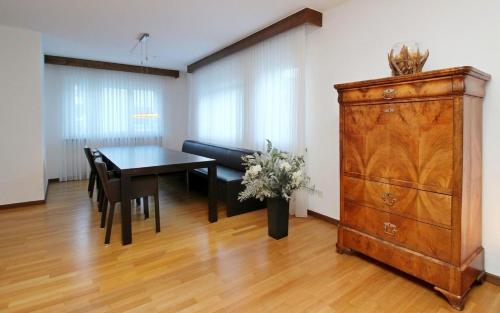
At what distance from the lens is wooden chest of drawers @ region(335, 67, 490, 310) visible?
1.91 m

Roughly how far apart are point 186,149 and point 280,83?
10.3 ft

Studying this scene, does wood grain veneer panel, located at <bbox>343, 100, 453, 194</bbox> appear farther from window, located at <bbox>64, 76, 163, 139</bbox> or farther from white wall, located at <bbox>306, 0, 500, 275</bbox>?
window, located at <bbox>64, 76, 163, 139</bbox>

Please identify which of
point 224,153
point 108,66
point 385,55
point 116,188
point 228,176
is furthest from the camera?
point 108,66

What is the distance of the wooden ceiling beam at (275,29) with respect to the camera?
11.2ft

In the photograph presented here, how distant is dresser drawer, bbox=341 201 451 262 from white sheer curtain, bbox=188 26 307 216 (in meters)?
1.22

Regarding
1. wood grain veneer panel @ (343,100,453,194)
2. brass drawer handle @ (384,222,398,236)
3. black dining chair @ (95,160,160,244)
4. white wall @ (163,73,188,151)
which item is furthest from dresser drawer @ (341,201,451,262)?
white wall @ (163,73,188,151)

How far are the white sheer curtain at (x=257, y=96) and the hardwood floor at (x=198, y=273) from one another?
55.0 inches

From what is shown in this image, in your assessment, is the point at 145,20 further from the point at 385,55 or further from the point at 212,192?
the point at 385,55

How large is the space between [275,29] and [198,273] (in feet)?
10.5

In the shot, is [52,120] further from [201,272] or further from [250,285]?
[250,285]

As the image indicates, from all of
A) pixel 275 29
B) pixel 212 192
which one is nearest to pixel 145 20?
pixel 275 29

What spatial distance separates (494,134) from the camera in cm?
217

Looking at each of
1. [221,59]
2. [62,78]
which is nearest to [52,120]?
[62,78]

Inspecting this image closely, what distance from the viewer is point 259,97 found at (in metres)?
4.43
